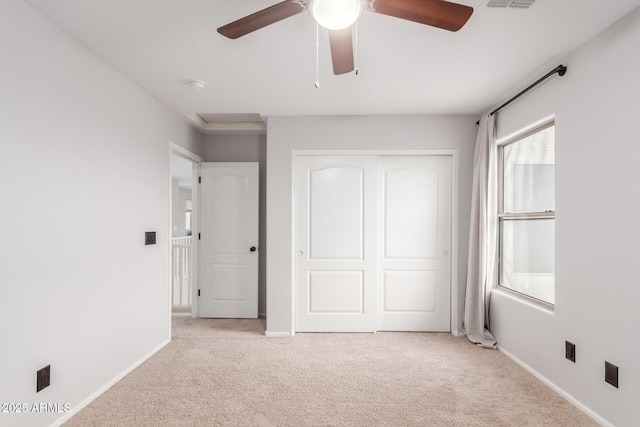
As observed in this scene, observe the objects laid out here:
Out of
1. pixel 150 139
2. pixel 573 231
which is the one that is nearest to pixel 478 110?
pixel 573 231

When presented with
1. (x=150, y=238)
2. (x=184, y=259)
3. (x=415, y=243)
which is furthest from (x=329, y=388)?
(x=184, y=259)

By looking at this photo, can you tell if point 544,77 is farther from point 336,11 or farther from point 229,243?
point 229,243

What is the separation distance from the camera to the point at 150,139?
3176mm

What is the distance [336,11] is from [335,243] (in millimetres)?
2725

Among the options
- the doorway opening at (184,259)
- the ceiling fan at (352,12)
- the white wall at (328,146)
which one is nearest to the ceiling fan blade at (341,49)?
the ceiling fan at (352,12)

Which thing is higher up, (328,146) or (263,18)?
(263,18)

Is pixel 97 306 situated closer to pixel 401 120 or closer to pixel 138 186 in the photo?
pixel 138 186

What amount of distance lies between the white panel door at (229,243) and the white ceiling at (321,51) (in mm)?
1188

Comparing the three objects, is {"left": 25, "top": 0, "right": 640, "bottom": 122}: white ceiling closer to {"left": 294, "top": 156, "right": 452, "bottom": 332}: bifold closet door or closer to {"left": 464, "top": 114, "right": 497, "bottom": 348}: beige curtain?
{"left": 464, "top": 114, "right": 497, "bottom": 348}: beige curtain

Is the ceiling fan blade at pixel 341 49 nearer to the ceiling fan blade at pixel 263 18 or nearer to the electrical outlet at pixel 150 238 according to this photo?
the ceiling fan blade at pixel 263 18

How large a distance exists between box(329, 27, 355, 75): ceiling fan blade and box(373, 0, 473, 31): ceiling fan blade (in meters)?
0.23

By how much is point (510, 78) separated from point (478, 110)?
2.70ft

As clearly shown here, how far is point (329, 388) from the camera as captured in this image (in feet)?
8.36

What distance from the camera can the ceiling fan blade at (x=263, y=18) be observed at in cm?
145
